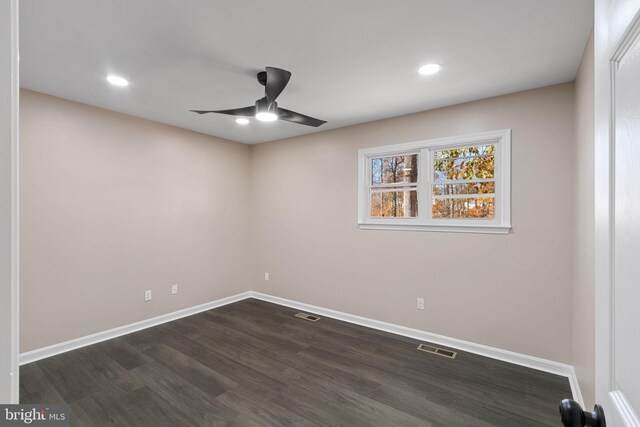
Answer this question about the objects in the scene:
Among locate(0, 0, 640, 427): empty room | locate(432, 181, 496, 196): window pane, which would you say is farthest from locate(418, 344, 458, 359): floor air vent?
locate(432, 181, 496, 196): window pane

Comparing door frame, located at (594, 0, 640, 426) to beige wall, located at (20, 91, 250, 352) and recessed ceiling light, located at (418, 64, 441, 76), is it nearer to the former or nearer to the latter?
recessed ceiling light, located at (418, 64, 441, 76)

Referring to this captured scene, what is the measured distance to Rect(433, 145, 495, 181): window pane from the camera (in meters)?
3.18

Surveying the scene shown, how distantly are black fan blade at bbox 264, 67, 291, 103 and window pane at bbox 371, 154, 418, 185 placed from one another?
6.36 feet

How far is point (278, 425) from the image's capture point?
2123 mm

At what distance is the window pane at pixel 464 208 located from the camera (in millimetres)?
3172

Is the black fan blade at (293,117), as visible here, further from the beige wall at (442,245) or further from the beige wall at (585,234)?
the beige wall at (585,234)

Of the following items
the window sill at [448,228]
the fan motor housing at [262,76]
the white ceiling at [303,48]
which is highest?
the white ceiling at [303,48]

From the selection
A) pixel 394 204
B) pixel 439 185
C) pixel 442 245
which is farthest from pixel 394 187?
pixel 442 245

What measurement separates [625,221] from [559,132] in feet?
8.94

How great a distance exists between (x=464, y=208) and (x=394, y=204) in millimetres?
821

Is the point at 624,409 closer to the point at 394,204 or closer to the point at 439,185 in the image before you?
the point at 439,185

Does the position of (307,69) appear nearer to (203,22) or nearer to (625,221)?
(203,22)

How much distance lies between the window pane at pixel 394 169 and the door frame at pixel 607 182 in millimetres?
2892
